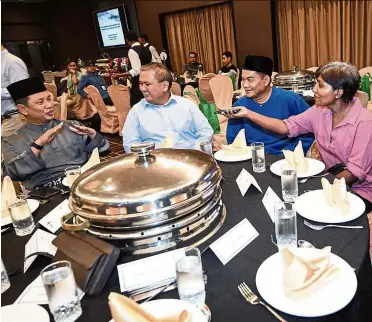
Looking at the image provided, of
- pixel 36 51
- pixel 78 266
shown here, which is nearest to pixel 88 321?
pixel 78 266

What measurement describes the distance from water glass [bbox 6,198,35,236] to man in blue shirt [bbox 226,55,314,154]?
5.23 ft

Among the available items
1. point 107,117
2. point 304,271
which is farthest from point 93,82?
point 304,271

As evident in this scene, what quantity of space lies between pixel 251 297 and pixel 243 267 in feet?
0.43

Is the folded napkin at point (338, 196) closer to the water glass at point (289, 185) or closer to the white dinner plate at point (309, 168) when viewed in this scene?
the water glass at point (289, 185)

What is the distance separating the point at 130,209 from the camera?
1.05 m

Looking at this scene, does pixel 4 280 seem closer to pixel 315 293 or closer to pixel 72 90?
pixel 315 293

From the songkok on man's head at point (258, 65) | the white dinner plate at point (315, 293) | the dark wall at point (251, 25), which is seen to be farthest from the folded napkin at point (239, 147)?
the dark wall at point (251, 25)

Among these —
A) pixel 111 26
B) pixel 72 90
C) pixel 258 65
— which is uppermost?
pixel 111 26

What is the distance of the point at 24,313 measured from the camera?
933mm

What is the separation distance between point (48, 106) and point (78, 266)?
151 centimetres

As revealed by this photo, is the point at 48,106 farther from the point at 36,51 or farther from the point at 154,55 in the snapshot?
the point at 36,51

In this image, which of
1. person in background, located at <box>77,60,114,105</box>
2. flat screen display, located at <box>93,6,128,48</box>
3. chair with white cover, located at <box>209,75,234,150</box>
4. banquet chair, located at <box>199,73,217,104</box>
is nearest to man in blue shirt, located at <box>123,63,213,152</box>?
chair with white cover, located at <box>209,75,234,150</box>

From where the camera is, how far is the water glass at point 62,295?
2.94ft

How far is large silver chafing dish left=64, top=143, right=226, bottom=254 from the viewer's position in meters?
1.06
